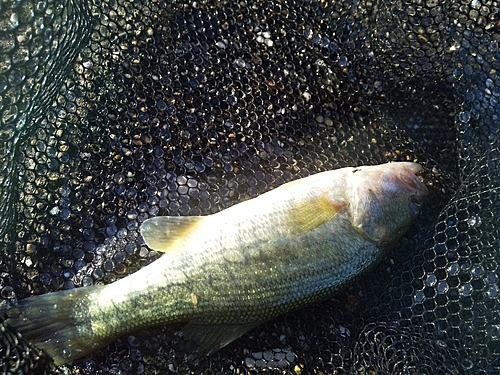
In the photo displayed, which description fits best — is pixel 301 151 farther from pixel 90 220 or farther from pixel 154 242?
pixel 90 220

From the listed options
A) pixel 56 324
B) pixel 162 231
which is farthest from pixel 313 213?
pixel 56 324

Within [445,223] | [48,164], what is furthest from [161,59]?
[445,223]

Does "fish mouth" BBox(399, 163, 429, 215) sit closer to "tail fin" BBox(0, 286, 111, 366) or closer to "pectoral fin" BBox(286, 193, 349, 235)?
"pectoral fin" BBox(286, 193, 349, 235)

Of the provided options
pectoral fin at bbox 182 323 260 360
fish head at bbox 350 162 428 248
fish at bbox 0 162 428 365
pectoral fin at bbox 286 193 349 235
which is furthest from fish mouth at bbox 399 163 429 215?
pectoral fin at bbox 182 323 260 360

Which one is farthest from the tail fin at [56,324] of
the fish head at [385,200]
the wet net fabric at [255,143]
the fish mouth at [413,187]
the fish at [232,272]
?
the fish mouth at [413,187]

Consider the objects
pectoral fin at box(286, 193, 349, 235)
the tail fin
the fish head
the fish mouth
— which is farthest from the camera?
the fish mouth

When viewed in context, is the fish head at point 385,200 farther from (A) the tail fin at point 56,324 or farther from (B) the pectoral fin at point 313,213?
(A) the tail fin at point 56,324

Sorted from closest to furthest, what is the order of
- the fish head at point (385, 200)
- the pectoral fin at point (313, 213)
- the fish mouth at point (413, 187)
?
the pectoral fin at point (313, 213) < the fish head at point (385, 200) < the fish mouth at point (413, 187)
